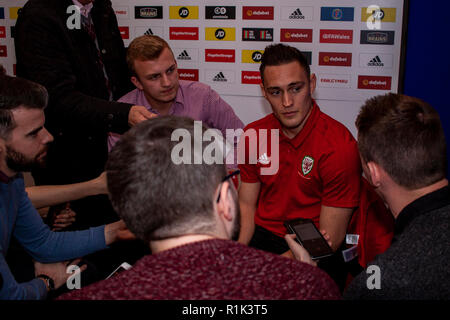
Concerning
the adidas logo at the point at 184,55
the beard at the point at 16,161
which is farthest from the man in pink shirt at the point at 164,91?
the beard at the point at 16,161

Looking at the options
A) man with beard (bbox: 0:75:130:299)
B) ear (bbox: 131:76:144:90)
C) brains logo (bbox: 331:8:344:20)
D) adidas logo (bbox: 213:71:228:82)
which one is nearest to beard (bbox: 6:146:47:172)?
man with beard (bbox: 0:75:130:299)

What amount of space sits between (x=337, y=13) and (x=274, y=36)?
44 centimetres

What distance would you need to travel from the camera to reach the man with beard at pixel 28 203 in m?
1.61

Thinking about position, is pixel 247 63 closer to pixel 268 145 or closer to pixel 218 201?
pixel 268 145

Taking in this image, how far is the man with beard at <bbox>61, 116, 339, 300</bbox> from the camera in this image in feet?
2.56

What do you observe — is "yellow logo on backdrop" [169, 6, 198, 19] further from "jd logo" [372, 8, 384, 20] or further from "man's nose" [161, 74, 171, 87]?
"jd logo" [372, 8, 384, 20]

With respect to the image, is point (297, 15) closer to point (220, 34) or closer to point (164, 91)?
point (220, 34)

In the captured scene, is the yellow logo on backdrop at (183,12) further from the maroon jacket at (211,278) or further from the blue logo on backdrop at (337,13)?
the maroon jacket at (211,278)

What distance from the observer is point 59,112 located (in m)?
2.21

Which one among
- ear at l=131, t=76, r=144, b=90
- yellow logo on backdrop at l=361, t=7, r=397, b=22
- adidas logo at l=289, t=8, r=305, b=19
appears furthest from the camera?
adidas logo at l=289, t=8, r=305, b=19

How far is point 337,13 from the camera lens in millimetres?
2879

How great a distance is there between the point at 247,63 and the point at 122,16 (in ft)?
3.36

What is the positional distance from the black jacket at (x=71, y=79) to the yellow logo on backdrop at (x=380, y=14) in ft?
5.20

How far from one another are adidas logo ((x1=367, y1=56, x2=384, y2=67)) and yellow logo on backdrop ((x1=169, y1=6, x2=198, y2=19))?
4.15ft
